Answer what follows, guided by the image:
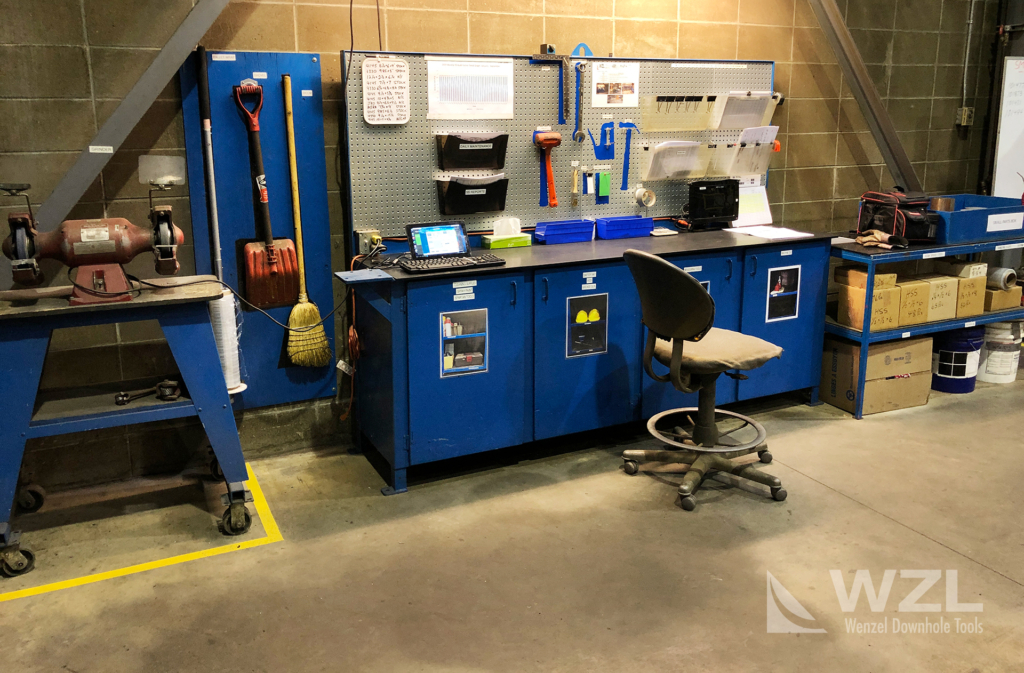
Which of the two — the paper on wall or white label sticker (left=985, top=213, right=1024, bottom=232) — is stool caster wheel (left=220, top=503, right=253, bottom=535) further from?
white label sticker (left=985, top=213, right=1024, bottom=232)

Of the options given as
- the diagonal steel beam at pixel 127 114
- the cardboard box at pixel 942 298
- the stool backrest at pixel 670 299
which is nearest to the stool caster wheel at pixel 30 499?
the diagonal steel beam at pixel 127 114

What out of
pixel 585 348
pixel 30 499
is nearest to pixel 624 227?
pixel 585 348

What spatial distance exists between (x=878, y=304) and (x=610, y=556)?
2.17 m

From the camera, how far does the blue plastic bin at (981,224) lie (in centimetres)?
433

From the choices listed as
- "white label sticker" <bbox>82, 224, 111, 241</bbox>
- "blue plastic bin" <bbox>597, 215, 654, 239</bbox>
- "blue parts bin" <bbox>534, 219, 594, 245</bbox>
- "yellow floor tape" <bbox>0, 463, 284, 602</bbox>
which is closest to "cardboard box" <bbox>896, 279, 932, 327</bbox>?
"blue plastic bin" <bbox>597, 215, 654, 239</bbox>

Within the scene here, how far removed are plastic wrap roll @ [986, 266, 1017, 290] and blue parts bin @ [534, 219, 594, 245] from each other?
2401 millimetres

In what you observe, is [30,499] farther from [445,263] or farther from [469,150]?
[469,150]

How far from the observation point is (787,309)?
13.8 feet

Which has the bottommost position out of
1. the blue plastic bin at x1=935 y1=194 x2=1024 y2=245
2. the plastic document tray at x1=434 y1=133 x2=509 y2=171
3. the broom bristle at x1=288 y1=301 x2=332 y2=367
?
the broom bristle at x1=288 y1=301 x2=332 y2=367

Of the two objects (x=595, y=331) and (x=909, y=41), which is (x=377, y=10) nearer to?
(x=595, y=331)

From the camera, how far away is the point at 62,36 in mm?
3158

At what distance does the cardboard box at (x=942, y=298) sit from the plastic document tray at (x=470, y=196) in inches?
90.9

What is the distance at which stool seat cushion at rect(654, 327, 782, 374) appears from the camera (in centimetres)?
331

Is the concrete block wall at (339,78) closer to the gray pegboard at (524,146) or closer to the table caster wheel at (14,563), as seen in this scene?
the gray pegboard at (524,146)
